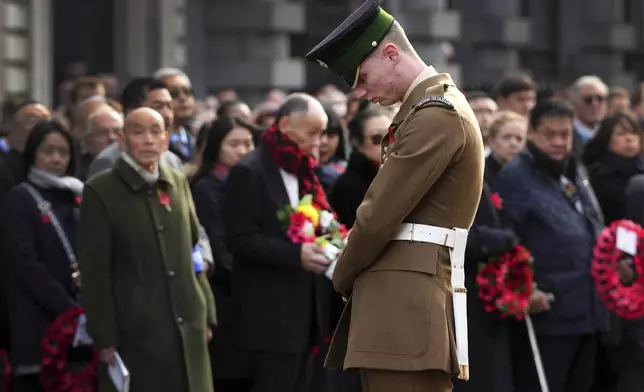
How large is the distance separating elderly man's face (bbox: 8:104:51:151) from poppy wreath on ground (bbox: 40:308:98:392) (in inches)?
62.1

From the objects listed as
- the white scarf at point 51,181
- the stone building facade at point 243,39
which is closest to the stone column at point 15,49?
the stone building facade at point 243,39

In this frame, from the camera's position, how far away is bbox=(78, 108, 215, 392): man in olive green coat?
8.55 meters

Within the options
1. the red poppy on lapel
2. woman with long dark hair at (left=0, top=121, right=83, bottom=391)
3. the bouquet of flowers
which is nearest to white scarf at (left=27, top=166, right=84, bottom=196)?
woman with long dark hair at (left=0, top=121, right=83, bottom=391)

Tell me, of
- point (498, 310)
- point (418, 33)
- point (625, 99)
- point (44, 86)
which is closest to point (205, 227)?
point (498, 310)

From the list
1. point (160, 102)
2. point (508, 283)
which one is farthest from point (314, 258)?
point (160, 102)

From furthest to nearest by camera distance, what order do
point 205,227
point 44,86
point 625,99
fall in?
1. point 44,86
2. point 625,99
3. point 205,227

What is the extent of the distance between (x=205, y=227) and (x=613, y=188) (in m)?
2.49

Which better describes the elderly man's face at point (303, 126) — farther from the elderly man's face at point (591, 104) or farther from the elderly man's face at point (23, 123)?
the elderly man's face at point (591, 104)

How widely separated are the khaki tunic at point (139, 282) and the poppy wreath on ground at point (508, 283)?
1.52m

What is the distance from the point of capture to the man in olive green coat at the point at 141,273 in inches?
336

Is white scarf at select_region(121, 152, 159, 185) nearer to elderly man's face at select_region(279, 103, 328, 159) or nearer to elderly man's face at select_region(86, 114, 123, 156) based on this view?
elderly man's face at select_region(279, 103, 328, 159)

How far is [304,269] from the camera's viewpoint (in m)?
9.16

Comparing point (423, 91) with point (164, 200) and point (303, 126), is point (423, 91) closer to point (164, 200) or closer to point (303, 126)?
point (164, 200)

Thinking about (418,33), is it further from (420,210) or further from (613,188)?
(420,210)
